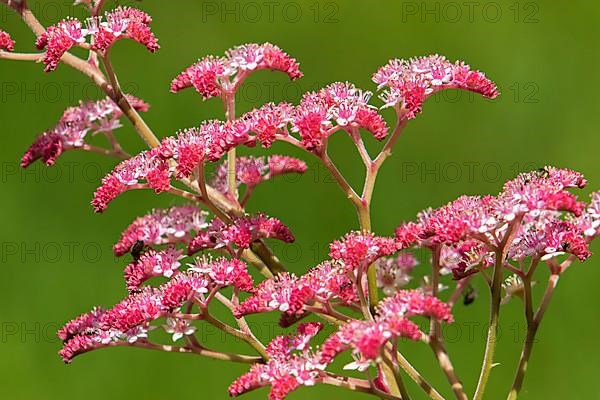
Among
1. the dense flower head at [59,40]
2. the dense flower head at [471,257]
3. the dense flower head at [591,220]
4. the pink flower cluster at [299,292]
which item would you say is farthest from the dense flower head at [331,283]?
the dense flower head at [59,40]

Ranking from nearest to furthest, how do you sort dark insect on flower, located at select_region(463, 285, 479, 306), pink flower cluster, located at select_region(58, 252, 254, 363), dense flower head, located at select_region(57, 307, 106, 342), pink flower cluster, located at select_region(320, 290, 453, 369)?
pink flower cluster, located at select_region(320, 290, 453, 369) < pink flower cluster, located at select_region(58, 252, 254, 363) < dense flower head, located at select_region(57, 307, 106, 342) < dark insect on flower, located at select_region(463, 285, 479, 306)

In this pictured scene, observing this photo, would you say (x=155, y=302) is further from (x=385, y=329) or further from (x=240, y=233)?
(x=385, y=329)

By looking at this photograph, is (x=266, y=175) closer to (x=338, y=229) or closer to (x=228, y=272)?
(x=228, y=272)

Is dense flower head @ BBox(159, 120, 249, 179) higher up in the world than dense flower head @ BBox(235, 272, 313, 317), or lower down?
higher up

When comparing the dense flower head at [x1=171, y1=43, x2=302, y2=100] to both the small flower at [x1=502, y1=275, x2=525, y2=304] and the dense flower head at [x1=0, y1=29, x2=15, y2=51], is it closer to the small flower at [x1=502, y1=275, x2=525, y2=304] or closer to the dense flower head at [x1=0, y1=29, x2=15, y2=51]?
the dense flower head at [x1=0, y1=29, x2=15, y2=51]

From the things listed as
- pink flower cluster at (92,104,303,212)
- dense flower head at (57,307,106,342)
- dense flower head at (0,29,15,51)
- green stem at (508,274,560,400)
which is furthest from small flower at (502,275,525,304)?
dense flower head at (0,29,15,51)

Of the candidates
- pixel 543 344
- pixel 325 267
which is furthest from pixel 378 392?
pixel 543 344

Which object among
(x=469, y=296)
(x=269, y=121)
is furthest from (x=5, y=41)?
(x=469, y=296)
